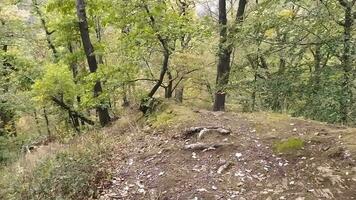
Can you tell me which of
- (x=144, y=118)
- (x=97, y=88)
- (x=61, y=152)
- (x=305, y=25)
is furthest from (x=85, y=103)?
(x=305, y=25)

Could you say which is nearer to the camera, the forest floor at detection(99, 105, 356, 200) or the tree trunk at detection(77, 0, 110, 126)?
the forest floor at detection(99, 105, 356, 200)

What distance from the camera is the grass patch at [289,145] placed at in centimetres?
598

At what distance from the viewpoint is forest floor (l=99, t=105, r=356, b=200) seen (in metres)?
5.04

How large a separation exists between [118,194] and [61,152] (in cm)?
215

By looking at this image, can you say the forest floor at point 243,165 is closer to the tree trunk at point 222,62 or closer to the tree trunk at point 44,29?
the tree trunk at point 222,62

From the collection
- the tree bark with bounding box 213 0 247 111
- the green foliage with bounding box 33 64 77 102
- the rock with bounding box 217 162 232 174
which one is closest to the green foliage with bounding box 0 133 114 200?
the rock with bounding box 217 162 232 174

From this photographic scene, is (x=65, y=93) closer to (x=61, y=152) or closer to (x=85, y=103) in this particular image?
(x=85, y=103)

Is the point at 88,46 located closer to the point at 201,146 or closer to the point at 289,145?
the point at 201,146

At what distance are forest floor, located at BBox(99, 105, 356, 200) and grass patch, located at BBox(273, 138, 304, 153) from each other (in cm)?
6

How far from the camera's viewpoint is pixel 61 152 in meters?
7.29

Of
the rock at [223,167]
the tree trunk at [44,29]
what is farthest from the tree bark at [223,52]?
the tree trunk at [44,29]

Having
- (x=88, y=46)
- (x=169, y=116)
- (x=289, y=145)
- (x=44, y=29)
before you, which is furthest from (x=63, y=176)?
(x=44, y=29)

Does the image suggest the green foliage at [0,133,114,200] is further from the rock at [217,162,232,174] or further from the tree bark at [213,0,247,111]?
the tree bark at [213,0,247,111]

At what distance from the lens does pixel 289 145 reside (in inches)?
240
